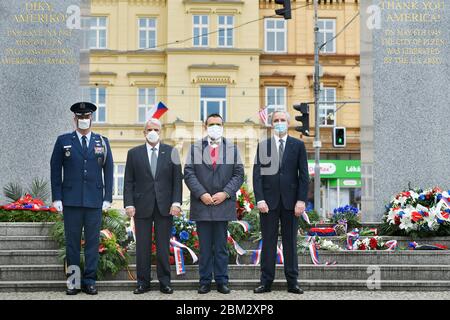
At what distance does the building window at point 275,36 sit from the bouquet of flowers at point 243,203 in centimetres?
2571

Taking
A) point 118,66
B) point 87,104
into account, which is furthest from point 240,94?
point 87,104

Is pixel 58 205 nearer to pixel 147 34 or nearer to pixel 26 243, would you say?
pixel 26 243

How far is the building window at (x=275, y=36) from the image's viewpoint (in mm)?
34594

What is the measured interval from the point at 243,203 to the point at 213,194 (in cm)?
201

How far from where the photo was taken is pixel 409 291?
24.8ft

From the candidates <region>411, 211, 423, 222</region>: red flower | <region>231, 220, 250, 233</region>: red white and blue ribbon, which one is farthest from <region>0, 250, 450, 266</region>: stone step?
<region>411, 211, 423, 222</region>: red flower

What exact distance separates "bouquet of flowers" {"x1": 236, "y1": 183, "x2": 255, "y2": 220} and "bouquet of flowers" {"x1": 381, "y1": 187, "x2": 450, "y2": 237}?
1950 mm

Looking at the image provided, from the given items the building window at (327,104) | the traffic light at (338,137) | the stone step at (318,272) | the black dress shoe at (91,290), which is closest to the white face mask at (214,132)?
the stone step at (318,272)

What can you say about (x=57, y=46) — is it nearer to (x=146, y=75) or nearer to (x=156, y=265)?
(x=156, y=265)

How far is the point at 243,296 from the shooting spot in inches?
281

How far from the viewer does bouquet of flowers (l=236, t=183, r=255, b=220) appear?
9.40 m

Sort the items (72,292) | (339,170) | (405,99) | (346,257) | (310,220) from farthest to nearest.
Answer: (339,170)
(405,99)
(310,220)
(346,257)
(72,292)

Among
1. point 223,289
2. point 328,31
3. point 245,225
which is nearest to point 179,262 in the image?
point 223,289

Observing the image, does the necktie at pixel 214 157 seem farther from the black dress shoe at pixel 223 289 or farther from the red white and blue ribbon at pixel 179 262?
the black dress shoe at pixel 223 289
